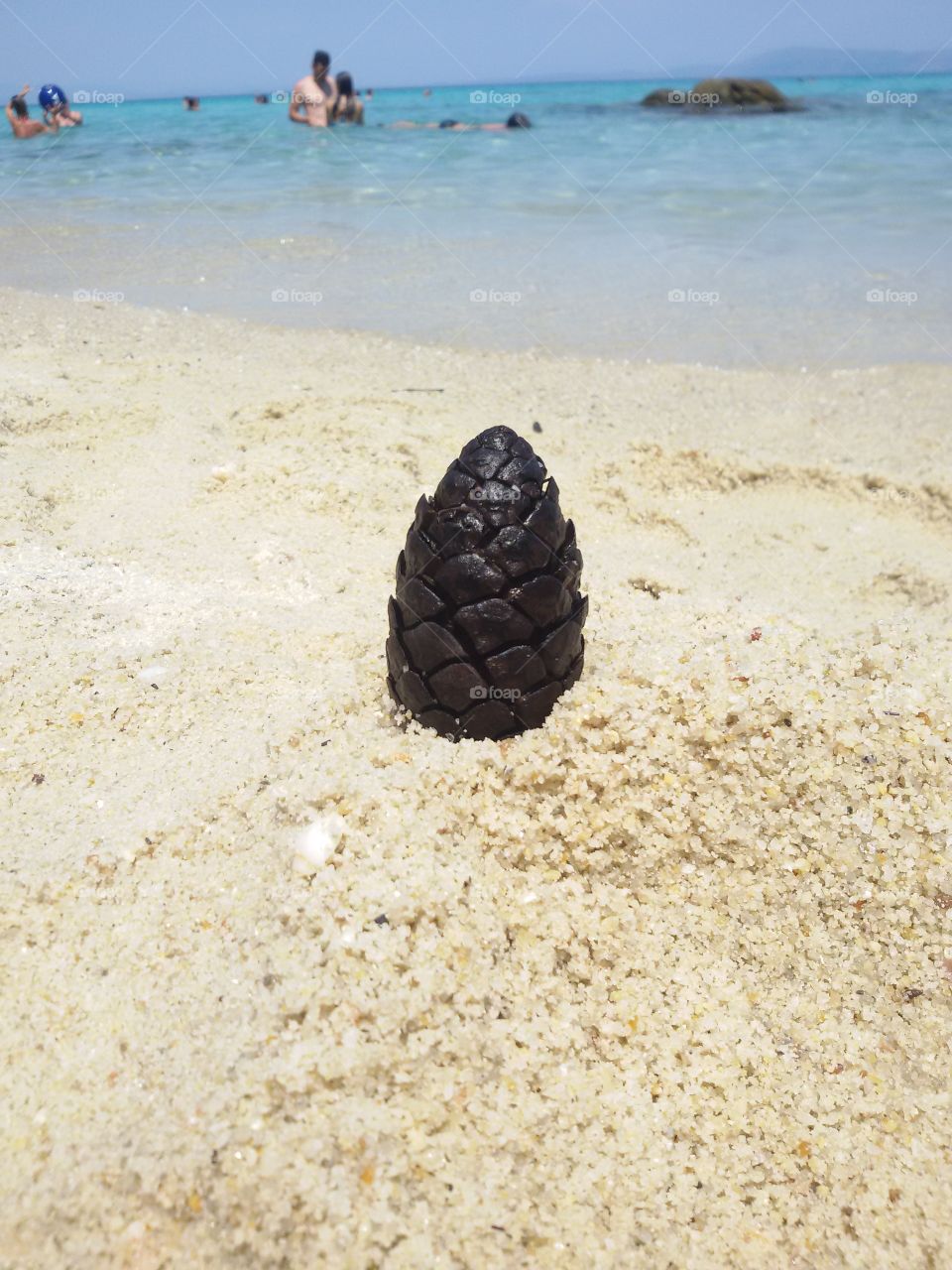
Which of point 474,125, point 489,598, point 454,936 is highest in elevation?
point 474,125

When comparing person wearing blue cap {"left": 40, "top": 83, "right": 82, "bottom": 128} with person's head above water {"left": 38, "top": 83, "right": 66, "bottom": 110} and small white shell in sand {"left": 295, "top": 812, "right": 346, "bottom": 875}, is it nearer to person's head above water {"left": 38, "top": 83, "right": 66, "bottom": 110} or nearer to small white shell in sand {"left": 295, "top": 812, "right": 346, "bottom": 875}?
person's head above water {"left": 38, "top": 83, "right": 66, "bottom": 110}

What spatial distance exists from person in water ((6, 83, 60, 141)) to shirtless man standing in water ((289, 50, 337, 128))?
16.4 feet

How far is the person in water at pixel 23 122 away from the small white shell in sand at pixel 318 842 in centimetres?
1890

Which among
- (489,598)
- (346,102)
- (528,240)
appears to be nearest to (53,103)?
(346,102)

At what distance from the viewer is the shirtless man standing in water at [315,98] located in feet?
58.8

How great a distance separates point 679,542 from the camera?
3.68 meters

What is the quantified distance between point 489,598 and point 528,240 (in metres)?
8.30

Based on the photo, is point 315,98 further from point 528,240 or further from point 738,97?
point 738,97

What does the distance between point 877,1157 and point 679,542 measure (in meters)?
2.58

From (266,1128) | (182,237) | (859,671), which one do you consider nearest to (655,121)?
(182,237)

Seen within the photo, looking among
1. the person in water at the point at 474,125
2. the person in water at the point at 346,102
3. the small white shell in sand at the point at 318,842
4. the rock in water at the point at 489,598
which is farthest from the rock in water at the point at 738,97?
the small white shell in sand at the point at 318,842

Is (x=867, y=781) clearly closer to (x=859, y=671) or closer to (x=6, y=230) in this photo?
(x=859, y=671)

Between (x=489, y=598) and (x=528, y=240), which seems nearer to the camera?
(x=489, y=598)

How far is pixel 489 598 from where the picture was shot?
1806 mm
